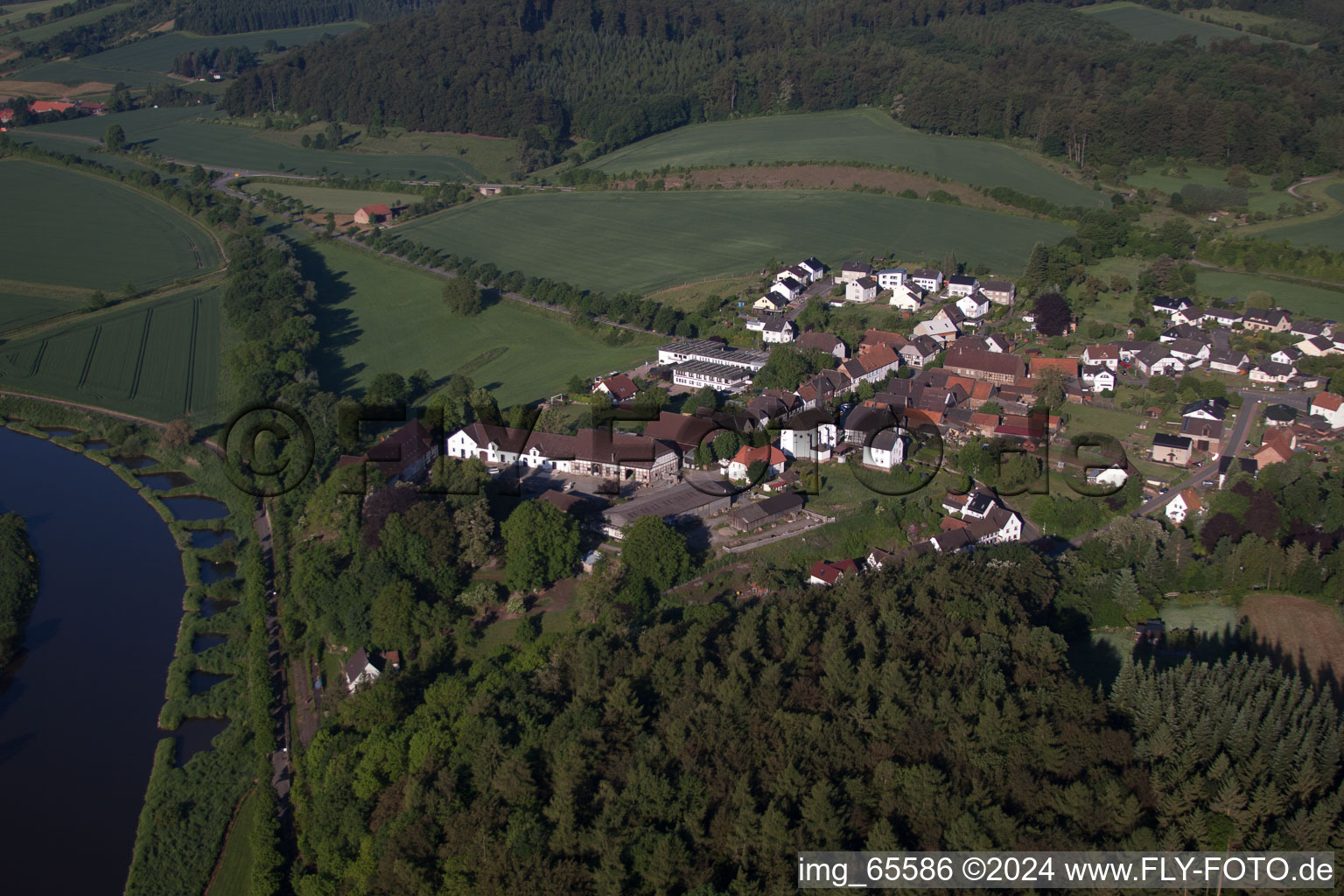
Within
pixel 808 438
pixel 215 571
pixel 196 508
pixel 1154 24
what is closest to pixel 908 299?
pixel 808 438

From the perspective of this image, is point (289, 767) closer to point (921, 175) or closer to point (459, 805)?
point (459, 805)

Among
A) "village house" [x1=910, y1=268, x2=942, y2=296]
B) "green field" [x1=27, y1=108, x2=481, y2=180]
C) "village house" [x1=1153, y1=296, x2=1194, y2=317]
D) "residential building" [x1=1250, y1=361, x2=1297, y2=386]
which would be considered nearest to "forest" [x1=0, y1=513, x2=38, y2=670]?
"village house" [x1=910, y1=268, x2=942, y2=296]

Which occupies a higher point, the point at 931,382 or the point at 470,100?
the point at 470,100

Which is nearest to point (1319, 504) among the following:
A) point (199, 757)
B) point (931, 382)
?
point (931, 382)

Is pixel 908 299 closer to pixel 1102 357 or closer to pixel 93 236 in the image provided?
pixel 1102 357

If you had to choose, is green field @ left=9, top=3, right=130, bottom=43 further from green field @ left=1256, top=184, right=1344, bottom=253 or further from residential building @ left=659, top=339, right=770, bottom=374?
green field @ left=1256, top=184, right=1344, bottom=253

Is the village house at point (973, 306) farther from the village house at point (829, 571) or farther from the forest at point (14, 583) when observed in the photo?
the forest at point (14, 583)

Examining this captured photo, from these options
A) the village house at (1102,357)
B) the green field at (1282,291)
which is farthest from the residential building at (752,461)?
the green field at (1282,291)
